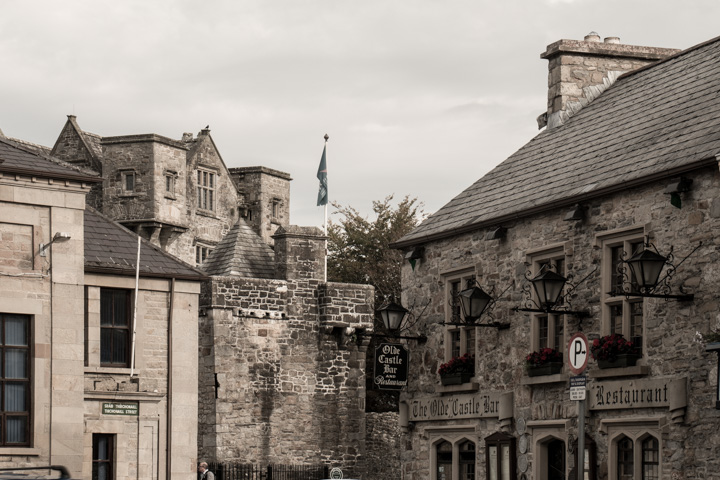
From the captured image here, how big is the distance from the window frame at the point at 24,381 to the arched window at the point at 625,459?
32.5ft

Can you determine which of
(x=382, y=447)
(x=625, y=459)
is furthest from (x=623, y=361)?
(x=382, y=447)

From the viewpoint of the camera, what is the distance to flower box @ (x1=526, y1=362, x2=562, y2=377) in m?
22.9

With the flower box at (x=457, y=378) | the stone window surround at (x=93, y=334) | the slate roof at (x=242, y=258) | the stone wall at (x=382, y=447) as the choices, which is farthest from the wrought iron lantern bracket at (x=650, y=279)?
the stone wall at (x=382, y=447)

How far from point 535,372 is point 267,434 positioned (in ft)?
57.6

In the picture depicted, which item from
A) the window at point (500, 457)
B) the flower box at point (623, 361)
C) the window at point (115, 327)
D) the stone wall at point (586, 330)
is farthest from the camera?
the window at point (115, 327)

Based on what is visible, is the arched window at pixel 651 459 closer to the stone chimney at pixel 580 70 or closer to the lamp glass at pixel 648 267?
the lamp glass at pixel 648 267

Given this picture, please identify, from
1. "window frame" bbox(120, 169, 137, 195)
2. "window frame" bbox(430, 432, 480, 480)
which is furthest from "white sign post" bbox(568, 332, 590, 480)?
"window frame" bbox(120, 169, 137, 195)

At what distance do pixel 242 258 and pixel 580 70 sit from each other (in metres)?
16.1

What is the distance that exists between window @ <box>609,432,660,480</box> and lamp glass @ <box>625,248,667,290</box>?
2319 mm

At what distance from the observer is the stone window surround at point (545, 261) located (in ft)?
75.6

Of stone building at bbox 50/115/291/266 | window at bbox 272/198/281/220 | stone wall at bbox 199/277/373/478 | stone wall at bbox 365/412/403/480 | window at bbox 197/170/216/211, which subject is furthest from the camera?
window at bbox 272/198/281/220

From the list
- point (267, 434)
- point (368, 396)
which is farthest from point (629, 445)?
point (368, 396)

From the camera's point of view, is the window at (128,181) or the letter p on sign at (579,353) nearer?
the letter p on sign at (579,353)

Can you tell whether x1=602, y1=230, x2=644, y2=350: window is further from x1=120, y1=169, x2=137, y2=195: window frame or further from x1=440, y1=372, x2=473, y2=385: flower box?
x1=120, y1=169, x2=137, y2=195: window frame
